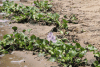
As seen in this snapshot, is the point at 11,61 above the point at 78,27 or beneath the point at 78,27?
beneath

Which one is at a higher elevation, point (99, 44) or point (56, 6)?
point (56, 6)

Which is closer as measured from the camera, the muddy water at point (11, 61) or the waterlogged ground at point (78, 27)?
the muddy water at point (11, 61)

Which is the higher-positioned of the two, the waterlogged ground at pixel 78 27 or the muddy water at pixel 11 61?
the waterlogged ground at pixel 78 27

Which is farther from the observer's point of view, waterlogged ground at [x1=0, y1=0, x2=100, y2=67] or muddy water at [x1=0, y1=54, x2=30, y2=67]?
waterlogged ground at [x1=0, y1=0, x2=100, y2=67]

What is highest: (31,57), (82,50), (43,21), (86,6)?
(86,6)

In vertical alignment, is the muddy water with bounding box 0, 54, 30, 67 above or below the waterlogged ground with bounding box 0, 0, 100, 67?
below

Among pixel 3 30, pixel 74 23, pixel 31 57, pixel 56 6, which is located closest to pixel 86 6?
pixel 56 6

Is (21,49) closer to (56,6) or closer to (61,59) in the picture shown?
(61,59)

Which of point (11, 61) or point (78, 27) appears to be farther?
point (78, 27)
